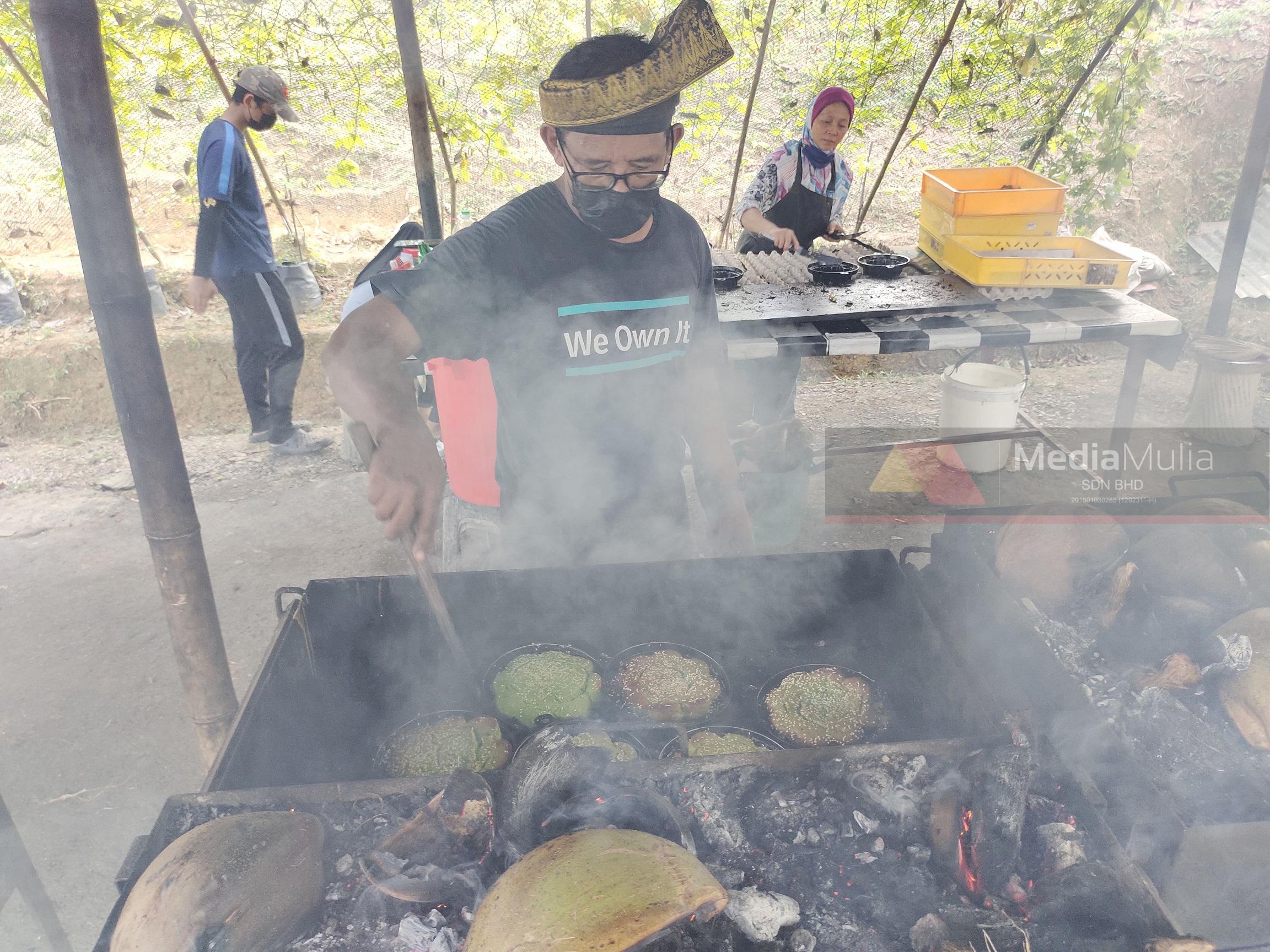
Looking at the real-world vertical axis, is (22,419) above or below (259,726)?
below

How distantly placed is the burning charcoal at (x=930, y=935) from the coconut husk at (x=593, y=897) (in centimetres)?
41

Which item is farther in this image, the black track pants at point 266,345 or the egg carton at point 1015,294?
the black track pants at point 266,345

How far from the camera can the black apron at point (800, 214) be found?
215 inches

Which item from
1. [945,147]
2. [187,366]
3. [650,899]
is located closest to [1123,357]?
[945,147]

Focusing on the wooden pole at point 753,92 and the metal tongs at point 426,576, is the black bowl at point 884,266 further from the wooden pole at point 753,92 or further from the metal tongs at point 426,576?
the metal tongs at point 426,576

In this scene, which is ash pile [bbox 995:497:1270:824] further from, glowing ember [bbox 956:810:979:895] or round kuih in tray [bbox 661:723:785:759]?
round kuih in tray [bbox 661:723:785:759]

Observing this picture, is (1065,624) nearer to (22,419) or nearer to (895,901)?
(895,901)

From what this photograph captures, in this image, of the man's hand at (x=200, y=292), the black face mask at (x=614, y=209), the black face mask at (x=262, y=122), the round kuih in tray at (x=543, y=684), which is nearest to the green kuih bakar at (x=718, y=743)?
the round kuih in tray at (x=543, y=684)

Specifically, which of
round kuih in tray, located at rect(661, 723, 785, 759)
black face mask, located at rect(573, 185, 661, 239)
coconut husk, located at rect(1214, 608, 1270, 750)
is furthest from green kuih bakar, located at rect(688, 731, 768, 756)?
black face mask, located at rect(573, 185, 661, 239)

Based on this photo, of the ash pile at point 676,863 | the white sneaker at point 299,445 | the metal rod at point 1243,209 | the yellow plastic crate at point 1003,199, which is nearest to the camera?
the ash pile at point 676,863

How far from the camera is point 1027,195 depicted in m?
4.59

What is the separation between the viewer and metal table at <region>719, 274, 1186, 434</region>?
394cm

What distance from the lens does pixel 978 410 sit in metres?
4.90

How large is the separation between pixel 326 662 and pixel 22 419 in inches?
237
